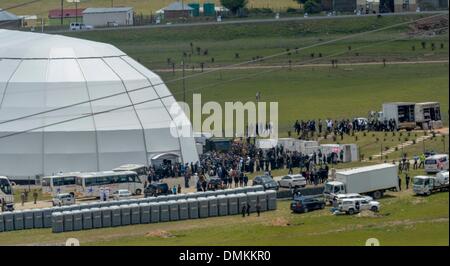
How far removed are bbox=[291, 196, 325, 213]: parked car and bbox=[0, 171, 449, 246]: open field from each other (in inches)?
13.7

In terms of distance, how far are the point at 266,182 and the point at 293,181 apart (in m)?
1.04

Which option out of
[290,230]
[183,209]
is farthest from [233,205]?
[290,230]

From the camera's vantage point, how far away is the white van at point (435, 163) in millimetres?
51938

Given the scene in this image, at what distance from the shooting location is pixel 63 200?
50.8 meters

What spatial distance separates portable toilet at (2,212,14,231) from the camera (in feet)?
151

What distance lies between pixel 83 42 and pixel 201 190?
17.4 m

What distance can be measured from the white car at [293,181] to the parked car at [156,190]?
4071mm

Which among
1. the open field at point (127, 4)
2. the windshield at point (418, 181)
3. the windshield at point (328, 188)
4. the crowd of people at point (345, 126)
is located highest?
the open field at point (127, 4)

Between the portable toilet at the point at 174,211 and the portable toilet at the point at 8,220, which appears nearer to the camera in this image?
the portable toilet at the point at 8,220

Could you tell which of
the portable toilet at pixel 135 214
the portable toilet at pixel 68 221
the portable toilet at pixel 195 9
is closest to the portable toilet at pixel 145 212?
the portable toilet at pixel 135 214

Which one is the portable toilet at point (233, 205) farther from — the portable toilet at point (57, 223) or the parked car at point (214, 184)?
the portable toilet at point (57, 223)

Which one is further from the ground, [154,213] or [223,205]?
[223,205]

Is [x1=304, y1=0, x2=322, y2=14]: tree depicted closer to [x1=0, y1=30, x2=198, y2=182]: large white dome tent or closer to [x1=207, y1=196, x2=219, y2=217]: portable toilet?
[x1=0, y1=30, x2=198, y2=182]: large white dome tent

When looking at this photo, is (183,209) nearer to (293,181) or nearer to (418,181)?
(293,181)
